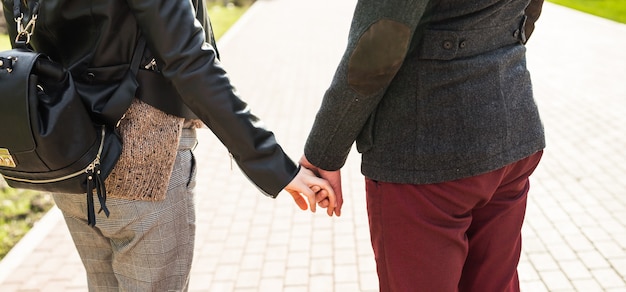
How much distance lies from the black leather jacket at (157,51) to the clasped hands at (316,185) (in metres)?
0.18

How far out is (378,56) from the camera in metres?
1.58

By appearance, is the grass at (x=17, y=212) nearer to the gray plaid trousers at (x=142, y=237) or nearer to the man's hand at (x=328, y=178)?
the gray plaid trousers at (x=142, y=237)

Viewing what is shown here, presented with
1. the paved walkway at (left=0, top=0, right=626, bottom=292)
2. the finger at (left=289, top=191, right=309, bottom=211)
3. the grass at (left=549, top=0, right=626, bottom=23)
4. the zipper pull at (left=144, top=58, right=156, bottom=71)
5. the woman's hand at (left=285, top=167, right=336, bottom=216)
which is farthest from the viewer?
the grass at (left=549, top=0, right=626, bottom=23)

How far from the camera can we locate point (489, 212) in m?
1.86

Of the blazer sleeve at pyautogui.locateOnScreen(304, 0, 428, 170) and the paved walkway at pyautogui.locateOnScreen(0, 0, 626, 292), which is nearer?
the blazer sleeve at pyautogui.locateOnScreen(304, 0, 428, 170)

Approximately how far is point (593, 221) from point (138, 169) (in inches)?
129

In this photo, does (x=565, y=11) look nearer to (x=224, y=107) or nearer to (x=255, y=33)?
(x=255, y=33)

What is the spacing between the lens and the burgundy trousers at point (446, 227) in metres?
1.73

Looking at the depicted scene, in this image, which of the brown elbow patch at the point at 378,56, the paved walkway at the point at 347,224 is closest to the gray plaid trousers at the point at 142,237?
the brown elbow patch at the point at 378,56

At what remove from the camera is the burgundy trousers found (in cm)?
173

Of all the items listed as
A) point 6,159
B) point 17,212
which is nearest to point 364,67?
point 6,159

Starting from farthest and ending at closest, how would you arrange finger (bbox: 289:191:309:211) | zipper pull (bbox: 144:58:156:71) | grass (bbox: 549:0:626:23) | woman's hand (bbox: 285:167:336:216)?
grass (bbox: 549:0:626:23) < finger (bbox: 289:191:309:211) < woman's hand (bbox: 285:167:336:216) < zipper pull (bbox: 144:58:156:71)

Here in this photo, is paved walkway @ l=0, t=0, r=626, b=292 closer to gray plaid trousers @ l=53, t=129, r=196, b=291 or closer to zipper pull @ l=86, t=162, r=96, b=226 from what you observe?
gray plaid trousers @ l=53, t=129, r=196, b=291

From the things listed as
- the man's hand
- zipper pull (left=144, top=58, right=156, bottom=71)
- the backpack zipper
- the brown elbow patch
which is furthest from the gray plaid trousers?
the brown elbow patch
